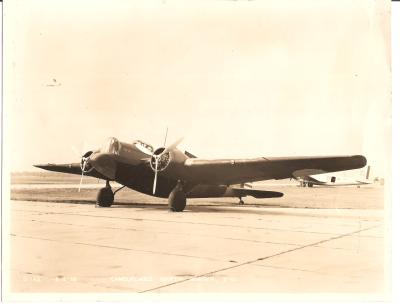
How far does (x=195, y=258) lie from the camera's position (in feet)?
24.1

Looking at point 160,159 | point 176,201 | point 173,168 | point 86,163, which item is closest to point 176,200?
point 176,201

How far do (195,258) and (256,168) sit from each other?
26.1ft

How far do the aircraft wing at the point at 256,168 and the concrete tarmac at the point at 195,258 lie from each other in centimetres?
281

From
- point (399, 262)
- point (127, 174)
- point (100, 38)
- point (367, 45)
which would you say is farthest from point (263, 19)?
point (127, 174)

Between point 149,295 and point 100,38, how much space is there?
19.6 feet

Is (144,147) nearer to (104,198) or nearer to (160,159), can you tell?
(160,159)

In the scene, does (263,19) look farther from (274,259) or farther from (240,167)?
(240,167)

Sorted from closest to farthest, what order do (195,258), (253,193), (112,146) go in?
(195,258) < (112,146) < (253,193)

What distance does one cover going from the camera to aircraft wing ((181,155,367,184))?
528 inches

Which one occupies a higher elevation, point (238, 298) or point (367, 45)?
point (367, 45)

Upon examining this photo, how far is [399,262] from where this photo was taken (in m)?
7.99

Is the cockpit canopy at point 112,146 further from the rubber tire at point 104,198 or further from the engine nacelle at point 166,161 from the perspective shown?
the rubber tire at point 104,198

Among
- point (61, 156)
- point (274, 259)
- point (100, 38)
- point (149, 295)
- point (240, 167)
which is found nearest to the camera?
point (149, 295)

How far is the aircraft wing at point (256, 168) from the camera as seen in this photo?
1341cm
